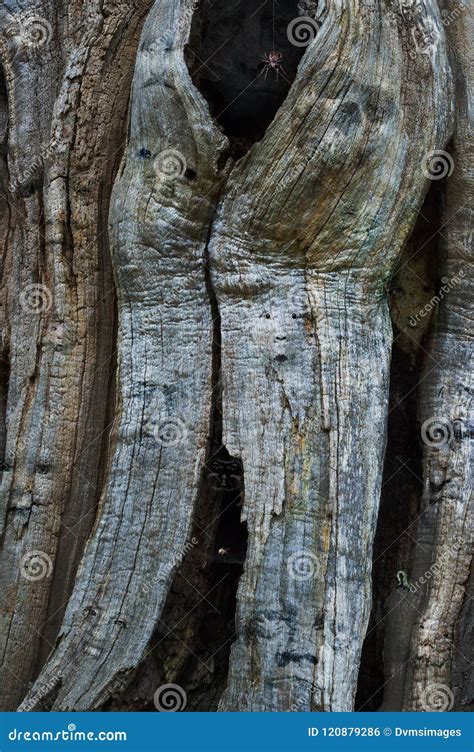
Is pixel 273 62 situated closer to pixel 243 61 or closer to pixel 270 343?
pixel 243 61

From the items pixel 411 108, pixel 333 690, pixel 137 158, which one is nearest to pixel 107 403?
pixel 137 158

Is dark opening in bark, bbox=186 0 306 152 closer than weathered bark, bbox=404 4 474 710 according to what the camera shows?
No

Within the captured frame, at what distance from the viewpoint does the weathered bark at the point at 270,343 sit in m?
3.79

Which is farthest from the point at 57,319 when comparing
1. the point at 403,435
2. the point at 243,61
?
the point at 403,435

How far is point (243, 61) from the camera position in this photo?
14.0 feet

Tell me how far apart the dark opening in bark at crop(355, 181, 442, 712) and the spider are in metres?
A: 0.91

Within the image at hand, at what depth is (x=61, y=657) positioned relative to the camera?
389 centimetres

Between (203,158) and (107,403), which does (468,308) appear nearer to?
(203,158)

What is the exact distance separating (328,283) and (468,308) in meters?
0.76

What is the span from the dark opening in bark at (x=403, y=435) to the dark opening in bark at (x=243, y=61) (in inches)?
35.1

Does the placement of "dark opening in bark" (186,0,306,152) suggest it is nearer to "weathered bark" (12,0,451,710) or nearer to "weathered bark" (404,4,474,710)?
"weathered bark" (12,0,451,710)

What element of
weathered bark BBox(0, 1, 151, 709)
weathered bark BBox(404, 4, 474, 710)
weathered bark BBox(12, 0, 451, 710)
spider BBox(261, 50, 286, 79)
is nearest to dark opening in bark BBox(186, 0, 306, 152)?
spider BBox(261, 50, 286, 79)

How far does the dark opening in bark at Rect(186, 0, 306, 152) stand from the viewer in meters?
4.21

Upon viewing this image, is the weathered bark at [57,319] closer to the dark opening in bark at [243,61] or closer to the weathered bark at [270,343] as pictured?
the weathered bark at [270,343]
